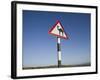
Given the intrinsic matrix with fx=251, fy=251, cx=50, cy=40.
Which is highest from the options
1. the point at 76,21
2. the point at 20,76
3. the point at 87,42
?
the point at 76,21

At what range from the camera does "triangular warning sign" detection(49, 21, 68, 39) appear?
1365 mm

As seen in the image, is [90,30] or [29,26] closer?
[29,26]

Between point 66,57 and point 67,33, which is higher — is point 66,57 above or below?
below

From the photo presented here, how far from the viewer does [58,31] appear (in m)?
1.39

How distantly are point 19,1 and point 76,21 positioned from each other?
0.35 meters

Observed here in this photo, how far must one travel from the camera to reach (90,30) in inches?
57.6

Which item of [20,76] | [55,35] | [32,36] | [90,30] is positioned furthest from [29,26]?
[90,30]

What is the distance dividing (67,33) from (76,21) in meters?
0.09

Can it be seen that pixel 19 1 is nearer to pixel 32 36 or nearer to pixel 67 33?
pixel 32 36

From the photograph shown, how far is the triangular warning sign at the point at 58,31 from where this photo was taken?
1365mm

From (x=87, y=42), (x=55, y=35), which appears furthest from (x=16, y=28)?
(x=87, y=42)

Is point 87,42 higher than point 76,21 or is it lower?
lower

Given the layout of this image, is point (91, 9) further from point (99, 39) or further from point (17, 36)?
point (17, 36)

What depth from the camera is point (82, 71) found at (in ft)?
4.69
